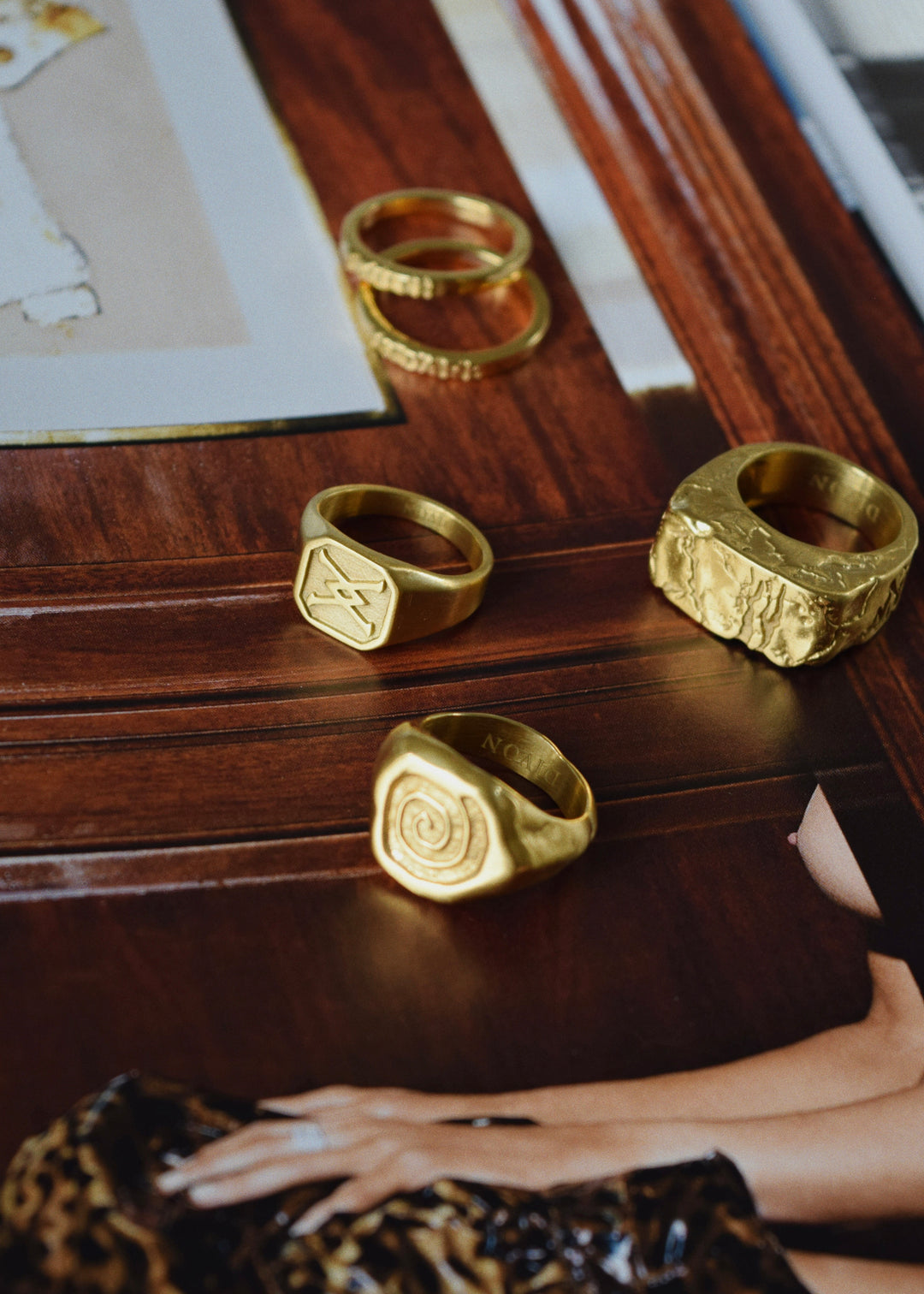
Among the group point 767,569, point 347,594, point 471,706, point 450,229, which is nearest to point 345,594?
point 347,594

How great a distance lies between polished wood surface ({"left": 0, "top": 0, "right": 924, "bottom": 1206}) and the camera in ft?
1.90

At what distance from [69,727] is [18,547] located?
0.15 meters

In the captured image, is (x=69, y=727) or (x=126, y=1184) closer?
(x=126, y=1184)

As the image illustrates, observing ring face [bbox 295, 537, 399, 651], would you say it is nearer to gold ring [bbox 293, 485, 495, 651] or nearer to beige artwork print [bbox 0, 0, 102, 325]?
gold ring [bbox 293, 485, 495, 651]

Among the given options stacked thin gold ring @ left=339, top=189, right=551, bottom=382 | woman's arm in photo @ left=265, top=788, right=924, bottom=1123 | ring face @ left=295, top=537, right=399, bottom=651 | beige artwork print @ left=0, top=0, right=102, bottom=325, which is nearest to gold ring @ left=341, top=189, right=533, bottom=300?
stacked thin gold ring @ left=339, top=189, right=551, bottom=382

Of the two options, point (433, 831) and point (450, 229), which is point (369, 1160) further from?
point (450, 229)

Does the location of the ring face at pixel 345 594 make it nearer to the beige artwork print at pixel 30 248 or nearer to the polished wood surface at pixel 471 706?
the polished wood surface at pixel 471 706

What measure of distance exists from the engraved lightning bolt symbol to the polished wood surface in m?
0.02

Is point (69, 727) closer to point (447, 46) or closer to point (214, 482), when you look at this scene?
point (214, 482)

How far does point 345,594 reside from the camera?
0.74 meters

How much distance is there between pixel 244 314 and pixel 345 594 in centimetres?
31

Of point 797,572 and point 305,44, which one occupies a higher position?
point 305,44

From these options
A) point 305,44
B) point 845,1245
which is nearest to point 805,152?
point 305,44

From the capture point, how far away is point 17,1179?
0.49m
